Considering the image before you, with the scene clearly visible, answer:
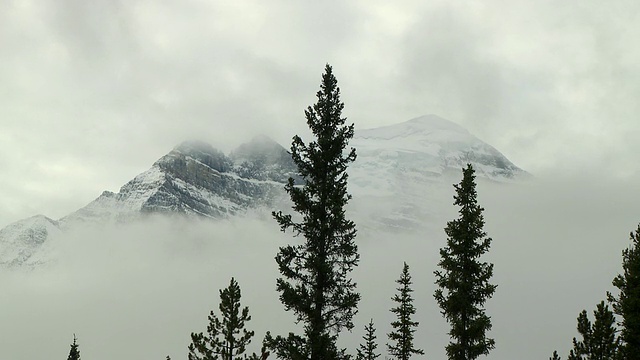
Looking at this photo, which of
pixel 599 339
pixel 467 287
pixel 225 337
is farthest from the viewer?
pixel 225 337

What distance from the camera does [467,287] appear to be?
28.9m

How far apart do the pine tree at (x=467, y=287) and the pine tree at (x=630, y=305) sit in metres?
5.55

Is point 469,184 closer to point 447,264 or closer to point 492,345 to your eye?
point 447,264

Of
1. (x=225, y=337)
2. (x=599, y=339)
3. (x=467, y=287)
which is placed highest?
(x=467, y=287)

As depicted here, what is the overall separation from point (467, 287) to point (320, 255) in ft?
25.3

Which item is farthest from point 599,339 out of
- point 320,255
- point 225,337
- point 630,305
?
point 225,337

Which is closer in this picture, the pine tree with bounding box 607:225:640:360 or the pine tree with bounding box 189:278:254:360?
the pine tree with bounding box 607:225:640:360

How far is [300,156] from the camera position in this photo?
26.0 m

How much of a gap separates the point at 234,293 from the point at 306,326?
7.88 metres

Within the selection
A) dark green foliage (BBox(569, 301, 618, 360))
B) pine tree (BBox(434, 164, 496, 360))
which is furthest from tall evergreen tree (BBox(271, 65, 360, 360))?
dark green foliage (BBox(569, 301, 618, 360))

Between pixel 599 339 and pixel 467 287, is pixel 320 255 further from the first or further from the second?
pixel 599 339

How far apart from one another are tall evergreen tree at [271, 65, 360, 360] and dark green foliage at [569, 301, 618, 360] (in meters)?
10.8

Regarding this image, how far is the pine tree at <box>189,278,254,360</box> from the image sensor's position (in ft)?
101

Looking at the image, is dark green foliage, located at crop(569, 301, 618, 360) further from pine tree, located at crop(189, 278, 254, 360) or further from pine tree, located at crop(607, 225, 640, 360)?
pine tree, located at crop(189, 278, 254, 360)
